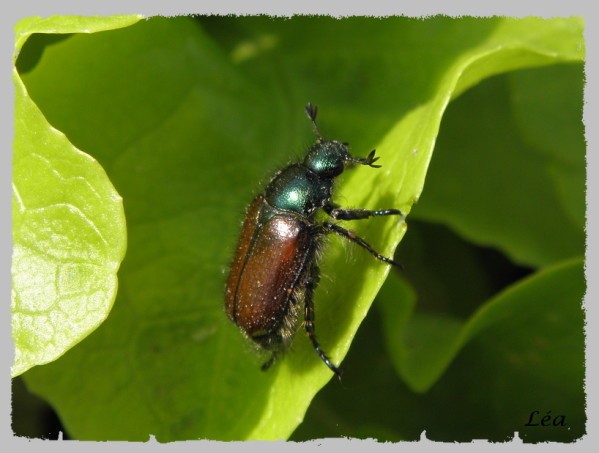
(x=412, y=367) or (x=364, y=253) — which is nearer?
(x=364, y=253)

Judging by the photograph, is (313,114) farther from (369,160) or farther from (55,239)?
(55,239)

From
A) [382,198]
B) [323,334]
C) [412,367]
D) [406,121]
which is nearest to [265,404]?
[323,334]

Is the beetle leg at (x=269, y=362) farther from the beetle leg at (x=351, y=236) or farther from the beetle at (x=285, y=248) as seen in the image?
the beetle leg at (x=351, y=236)

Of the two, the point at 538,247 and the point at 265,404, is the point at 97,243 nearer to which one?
the point at 265,404

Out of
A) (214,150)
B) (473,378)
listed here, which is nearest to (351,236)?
(214,150)

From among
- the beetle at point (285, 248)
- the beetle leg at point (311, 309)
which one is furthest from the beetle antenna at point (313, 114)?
the beetle leg at point (311, 309)

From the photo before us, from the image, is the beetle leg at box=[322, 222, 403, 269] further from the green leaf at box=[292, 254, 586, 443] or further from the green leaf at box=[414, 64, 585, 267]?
the green leaf at box=[414, 64, 585, 267]

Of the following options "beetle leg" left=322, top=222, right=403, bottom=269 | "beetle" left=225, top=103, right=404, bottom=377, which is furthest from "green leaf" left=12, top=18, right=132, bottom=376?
"beetle leg" left=322, top=222, right=403, bottom=269
